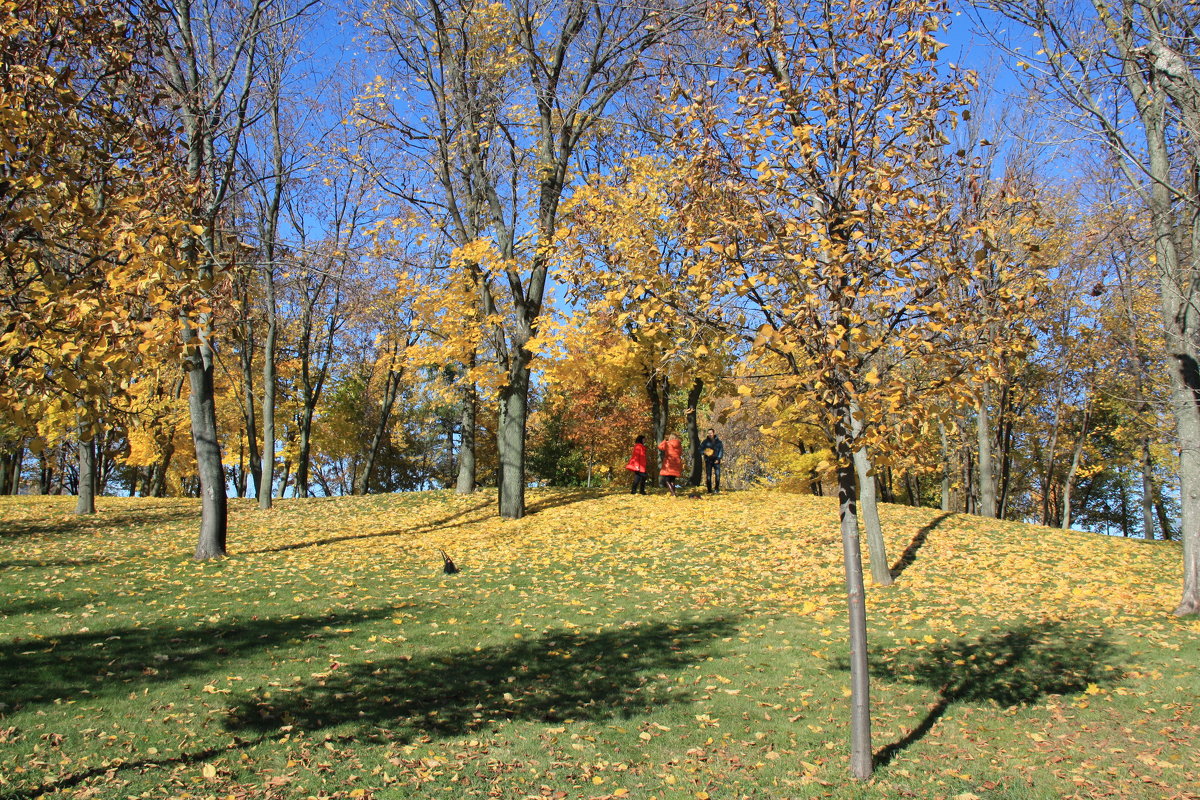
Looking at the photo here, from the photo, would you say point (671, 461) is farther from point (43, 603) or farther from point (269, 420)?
point (43, 603)

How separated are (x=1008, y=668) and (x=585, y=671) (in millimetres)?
4294

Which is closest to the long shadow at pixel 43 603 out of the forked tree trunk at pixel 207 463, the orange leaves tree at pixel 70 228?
the forked tree trunk at pixel 207 463

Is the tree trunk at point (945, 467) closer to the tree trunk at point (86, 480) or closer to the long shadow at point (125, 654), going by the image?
the long shadow at point (125, 654)

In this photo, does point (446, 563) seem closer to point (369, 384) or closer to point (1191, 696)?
point (1191, 696)

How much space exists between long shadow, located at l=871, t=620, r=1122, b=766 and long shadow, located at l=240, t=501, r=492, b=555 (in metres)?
9.58

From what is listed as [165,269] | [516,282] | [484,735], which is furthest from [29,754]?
[516,282]

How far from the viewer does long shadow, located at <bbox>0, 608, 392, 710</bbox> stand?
5.64 meters

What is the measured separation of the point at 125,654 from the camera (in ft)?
21.4

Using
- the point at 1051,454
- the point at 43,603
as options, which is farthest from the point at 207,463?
the point at 1051,454

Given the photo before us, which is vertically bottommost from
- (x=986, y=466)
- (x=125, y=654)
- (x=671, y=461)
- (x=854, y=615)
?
(x=125, y=654)

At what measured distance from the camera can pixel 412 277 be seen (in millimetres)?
19953

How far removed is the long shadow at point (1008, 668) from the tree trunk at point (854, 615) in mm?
1075

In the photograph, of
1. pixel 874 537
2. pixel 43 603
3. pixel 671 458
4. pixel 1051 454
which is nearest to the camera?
pixel 43 603

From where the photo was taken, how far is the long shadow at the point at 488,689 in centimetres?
554
